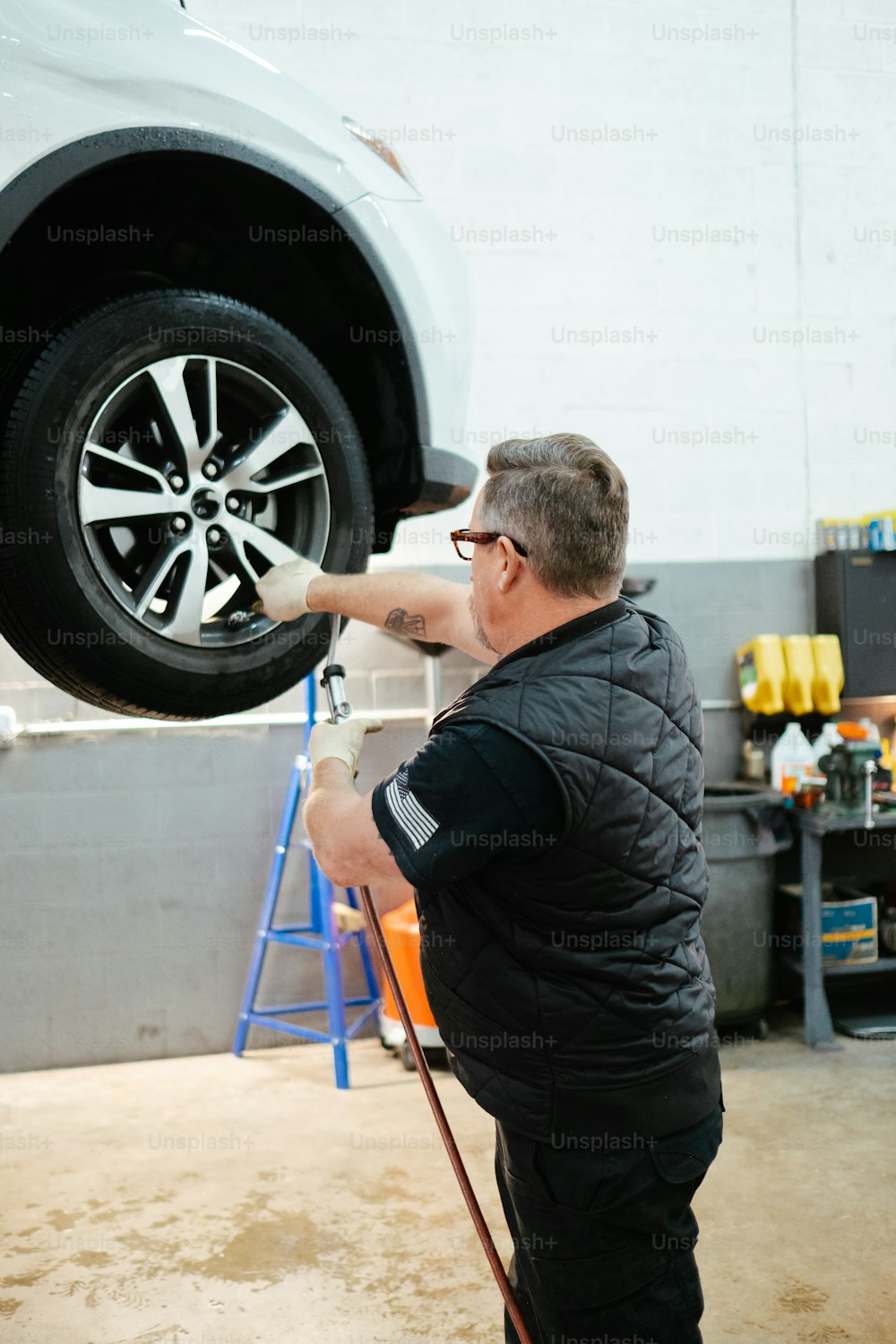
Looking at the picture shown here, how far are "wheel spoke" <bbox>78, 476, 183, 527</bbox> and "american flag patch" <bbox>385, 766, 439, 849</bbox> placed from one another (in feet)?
1.75

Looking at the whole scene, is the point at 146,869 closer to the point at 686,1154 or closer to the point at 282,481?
the point at 282,481

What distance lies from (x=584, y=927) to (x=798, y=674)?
10.5 ft

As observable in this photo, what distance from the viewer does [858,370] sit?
477 centimetres

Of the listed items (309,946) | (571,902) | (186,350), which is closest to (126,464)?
(186,350)

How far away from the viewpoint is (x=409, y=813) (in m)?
1.38

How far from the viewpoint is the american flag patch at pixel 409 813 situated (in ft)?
4.44

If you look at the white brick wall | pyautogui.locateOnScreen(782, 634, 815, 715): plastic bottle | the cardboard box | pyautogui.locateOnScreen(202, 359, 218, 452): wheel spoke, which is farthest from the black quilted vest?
pyautogui.locateOnScreen(782, 634, 815, 715): plastic bottle

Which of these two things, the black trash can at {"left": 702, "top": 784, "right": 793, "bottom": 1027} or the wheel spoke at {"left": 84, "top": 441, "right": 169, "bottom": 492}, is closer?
the wheel spoke at {"left": 84, "top": 441, "right": 169, "bottom": 492}

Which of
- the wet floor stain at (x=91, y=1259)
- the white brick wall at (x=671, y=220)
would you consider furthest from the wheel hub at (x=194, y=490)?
the white brick wall at (x=671, y=220)

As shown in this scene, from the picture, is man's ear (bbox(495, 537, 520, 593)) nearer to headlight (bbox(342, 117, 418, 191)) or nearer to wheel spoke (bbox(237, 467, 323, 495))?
wheel spoke (bbox(237, 467, 323, 495))

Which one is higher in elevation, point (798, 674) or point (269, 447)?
point (269, 447)

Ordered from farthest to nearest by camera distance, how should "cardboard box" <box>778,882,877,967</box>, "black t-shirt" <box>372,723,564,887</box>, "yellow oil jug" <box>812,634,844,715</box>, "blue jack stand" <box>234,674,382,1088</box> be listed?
"yellow oil jug" <box>812,634,844,715</box>
"cardboard box" <box>778,882,877,967</box>
"blue jack stand" <box>234,674,382,1088</box>
"black t-shirt" <box>372,723,564,887</box>

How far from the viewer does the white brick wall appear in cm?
435

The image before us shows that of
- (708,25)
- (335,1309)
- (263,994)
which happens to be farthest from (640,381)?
(335,1309)
